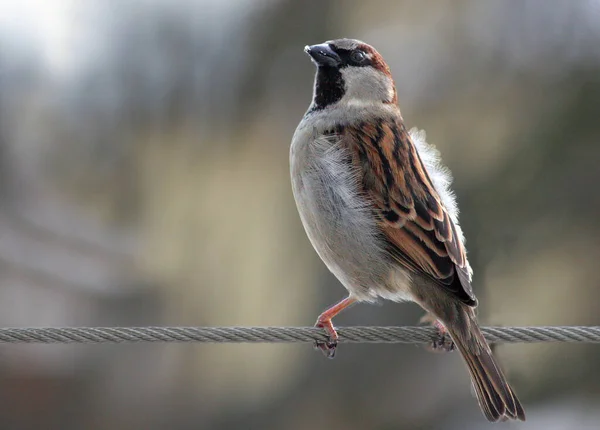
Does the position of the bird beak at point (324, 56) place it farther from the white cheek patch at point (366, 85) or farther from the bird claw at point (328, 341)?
the bird claw at point (328, 341)

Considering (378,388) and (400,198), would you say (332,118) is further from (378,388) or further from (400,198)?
(378,388)

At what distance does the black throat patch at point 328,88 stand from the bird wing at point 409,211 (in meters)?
0.25

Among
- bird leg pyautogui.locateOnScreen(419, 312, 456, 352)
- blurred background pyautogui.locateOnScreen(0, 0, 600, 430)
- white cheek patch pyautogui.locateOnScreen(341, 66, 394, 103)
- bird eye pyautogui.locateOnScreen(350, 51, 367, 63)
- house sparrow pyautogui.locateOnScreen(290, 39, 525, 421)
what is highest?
blurred background pyautogui.locateOnScreen(0, 0, 600, 430)

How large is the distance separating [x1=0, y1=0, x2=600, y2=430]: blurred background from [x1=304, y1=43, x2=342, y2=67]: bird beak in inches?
153

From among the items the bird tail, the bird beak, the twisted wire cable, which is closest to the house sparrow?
the bird tail

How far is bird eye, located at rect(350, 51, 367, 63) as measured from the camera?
4074 millimetres

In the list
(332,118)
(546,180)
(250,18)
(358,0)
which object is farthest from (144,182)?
(332,118)

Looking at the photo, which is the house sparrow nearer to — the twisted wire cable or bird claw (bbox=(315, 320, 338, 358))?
bird claw (bbox=(315, 320, 338, 358))

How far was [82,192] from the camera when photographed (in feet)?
31.3

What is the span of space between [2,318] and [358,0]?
4.99 metres

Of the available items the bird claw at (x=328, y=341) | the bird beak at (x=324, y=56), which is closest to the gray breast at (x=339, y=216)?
the bird claw at (x=328, y=341)

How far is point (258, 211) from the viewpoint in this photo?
923cm

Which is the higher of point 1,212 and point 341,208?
point 1,212

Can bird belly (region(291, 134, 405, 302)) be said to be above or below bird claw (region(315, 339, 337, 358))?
above
